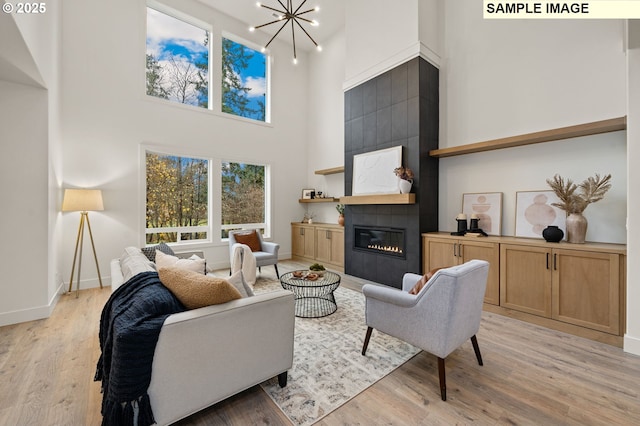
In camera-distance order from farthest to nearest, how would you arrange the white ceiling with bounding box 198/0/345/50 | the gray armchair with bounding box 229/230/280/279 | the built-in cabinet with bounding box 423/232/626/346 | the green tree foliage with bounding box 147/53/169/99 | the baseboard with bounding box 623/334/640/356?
1. the white ceiling with bounding box 198/0/345/50
2. the green tree foliage with bounding box 147/53/169/99
3. the gray armchair with bounding box 229/230/280/279
4. the built-in cabinet with bounding box 423/232/626/346
5. the baseboard with bounding box 623/334/640/356

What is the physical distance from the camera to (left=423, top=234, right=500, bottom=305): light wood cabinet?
326cm

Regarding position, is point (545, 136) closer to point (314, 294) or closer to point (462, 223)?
point (462, 223)

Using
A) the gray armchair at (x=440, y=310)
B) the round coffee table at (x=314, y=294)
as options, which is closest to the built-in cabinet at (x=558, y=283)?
the gray armchair at (x=440, y=310)

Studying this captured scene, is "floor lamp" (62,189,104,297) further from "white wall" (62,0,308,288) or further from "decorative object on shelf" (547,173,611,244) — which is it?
"decorative object on shelf" (547,173,611,244)

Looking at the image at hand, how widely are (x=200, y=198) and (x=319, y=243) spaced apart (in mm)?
2545

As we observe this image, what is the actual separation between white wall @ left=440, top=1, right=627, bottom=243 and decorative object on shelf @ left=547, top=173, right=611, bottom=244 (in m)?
0.18

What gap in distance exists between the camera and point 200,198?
17.7 ft

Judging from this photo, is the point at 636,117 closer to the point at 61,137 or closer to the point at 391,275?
the point at 391,275

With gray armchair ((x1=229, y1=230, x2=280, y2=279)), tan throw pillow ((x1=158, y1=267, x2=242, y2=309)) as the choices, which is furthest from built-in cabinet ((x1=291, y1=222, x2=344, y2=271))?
tan throw pillow ((x1=158, y1=267, x2=242, y2=309))

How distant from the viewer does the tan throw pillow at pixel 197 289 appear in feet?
5.33

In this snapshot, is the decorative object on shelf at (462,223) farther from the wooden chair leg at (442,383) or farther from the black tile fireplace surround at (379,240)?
the wooden chair leg at (442,383)

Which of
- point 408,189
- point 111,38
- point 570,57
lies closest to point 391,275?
point 408,189

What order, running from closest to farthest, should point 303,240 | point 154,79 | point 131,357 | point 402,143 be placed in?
point 131,357, point 402,143, point 154,79, point 303,240

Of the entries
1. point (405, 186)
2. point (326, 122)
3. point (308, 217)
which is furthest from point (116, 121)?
point (405, 186)
